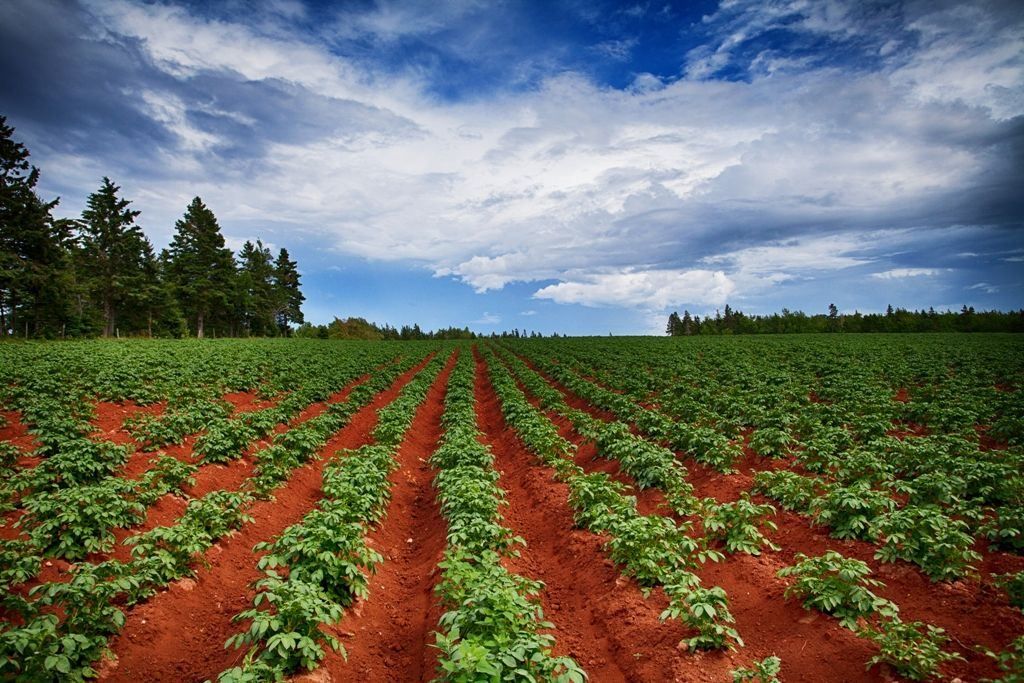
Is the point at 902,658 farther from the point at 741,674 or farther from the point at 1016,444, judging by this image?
the point at 1016,444

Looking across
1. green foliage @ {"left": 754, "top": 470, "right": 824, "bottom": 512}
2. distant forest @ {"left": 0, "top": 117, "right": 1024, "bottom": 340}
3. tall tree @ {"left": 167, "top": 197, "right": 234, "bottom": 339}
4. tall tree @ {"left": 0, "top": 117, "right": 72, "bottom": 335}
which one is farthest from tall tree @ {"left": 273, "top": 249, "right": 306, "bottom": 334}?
green foliage @ {"left": 754, "top": 470, "right": 824, "bottom": 512}

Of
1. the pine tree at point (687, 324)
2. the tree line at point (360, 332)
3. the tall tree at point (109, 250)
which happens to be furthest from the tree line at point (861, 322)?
the tall tree at point (109, 250)

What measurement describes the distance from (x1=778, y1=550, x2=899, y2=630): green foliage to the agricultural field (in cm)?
4

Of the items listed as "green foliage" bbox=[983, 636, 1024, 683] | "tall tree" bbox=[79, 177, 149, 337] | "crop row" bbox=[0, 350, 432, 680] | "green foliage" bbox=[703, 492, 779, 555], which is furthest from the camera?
"tall tree" bbox=[79, 177, 149, 337]

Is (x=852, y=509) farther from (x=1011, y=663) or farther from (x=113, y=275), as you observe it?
(x=113, y=275)

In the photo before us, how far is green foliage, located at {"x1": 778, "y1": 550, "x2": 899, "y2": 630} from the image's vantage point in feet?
17.1

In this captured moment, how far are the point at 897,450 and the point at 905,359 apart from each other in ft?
101

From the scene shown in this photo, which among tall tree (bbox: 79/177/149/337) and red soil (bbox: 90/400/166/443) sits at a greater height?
tall tree (bbox: 79/177/149/337)

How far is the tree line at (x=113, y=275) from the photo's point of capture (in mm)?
39375

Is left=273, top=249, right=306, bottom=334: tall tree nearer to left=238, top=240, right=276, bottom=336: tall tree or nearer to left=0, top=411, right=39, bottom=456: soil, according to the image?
left=238, top=240, right=276, bottom=336: tall tree

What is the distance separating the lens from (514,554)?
264 inches

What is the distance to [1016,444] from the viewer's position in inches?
491

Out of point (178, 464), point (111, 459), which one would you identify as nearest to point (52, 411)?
point (111, 459)

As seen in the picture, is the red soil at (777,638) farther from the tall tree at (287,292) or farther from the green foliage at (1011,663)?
the tall tree at (287,292)
